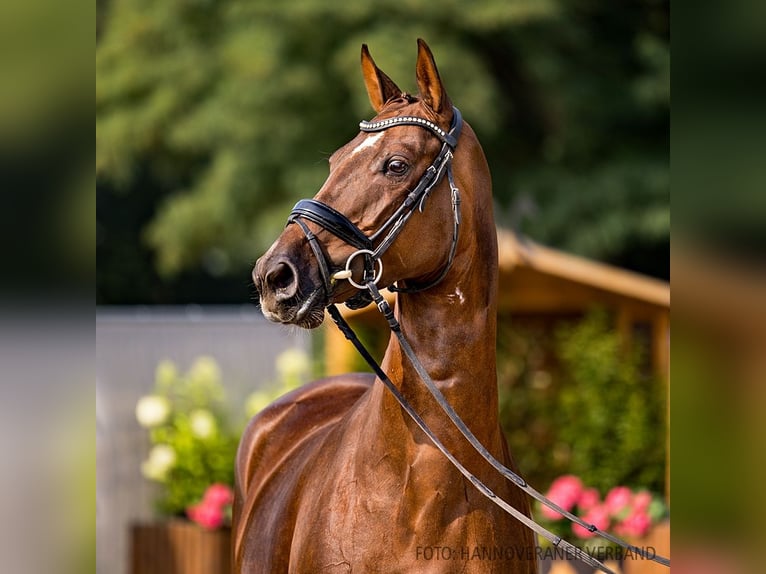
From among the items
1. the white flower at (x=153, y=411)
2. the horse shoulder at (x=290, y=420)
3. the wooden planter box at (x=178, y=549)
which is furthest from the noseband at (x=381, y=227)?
the white flower at (x=153, y=411)

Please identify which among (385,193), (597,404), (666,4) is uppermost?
(666,4)

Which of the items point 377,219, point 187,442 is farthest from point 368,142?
point 187,442

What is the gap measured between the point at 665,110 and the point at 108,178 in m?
7.50

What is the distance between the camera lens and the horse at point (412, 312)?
103 inches

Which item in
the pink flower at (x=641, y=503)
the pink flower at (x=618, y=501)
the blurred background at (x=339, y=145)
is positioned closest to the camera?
the pink flower at (x=641, y=503)

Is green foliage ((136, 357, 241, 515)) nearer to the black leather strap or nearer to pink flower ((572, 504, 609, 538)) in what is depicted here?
pink flower ((572, 504, 609, 538))

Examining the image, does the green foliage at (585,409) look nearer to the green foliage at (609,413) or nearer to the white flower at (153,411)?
the green foliage at (609,413)

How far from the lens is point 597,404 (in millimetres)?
7828

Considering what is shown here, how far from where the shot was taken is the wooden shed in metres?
7.69

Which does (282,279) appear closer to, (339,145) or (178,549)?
(178,549)

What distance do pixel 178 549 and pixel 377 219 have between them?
15.9 ft

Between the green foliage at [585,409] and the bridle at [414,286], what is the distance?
4921 millimetres
